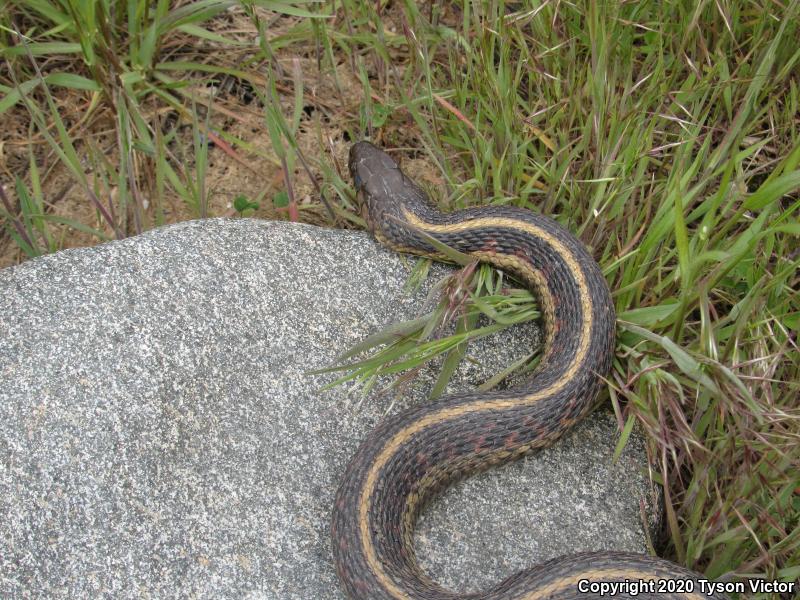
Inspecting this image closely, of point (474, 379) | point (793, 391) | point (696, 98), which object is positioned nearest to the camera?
point (793, 391)

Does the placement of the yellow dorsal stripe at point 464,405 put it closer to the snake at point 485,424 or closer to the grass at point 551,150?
the snake at point 485,424

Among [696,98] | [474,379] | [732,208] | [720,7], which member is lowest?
[474,379]

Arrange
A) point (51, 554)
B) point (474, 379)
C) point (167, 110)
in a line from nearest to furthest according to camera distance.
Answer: point (51, 554) → point (474, 379) → point (167, 110)

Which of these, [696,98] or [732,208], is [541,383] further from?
[696,98]

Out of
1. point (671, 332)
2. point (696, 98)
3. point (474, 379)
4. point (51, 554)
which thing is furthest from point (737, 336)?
point (51, 554)

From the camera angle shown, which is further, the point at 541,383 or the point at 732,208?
the point at 732,208

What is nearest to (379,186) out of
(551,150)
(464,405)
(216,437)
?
(551,150)
